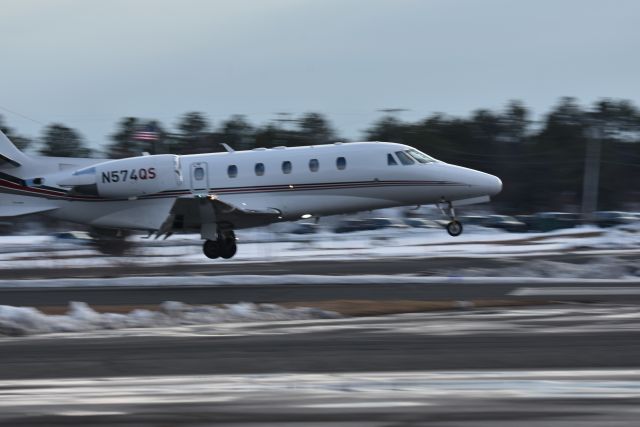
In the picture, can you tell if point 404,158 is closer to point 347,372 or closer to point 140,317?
point 140,317

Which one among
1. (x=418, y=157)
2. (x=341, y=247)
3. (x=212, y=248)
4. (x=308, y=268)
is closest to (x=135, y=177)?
(x=212, y=248)

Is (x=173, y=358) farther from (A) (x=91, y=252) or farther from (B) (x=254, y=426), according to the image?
(A) (x=91, y=252)

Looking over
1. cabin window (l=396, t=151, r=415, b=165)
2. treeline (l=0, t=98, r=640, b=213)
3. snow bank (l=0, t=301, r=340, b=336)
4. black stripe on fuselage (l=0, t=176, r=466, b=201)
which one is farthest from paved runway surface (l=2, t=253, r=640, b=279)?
treeline (l=0, t=98, r=640, b=213)

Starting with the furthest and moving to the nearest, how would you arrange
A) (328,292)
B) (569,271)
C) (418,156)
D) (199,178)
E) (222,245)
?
(222,245), (418,156), (199,178), (569,271), (328,292)

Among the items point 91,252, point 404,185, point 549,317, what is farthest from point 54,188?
point 549,317

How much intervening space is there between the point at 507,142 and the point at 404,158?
5634cm

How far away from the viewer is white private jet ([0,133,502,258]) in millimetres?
24812

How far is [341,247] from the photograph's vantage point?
38.1 metres

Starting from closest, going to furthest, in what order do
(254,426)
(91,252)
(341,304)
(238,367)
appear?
(254,426) < (238,367) < (341,304) < (91,252)

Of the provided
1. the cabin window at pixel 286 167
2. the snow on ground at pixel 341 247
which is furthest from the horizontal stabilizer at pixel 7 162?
the cabin window at pixel 286 167

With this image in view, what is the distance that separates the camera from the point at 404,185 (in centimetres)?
2489

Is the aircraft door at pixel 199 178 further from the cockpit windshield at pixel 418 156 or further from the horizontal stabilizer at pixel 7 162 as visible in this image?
the cockpit windshield at pixel 418 156

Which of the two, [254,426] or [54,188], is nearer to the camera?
[254,426]

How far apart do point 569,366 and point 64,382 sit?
4.79 m
